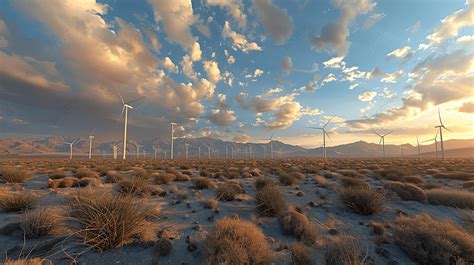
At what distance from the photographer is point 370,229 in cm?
751

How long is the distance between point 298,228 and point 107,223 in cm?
549

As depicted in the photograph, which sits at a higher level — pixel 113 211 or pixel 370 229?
pixel 113 211

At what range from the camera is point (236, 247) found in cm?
485

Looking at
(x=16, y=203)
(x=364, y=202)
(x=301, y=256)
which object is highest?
(x=16, y=203)

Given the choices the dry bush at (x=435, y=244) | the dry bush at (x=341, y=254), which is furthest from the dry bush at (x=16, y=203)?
the dry bush at (x=435, y=244)

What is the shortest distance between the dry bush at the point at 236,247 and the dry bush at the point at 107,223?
88.8 inches

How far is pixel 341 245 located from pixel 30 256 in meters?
7.57

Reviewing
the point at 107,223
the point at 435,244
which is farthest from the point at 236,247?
the point at 435,244

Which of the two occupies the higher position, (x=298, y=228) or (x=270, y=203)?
(x=270, y=203)

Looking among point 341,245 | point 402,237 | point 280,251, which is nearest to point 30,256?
point 280,251

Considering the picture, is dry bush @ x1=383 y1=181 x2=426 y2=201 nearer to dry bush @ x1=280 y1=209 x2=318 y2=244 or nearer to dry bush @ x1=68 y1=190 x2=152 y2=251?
dry bush @ x1=280 y1=209 x2=318 y2=244

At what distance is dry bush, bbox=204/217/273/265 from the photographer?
4.70 metres

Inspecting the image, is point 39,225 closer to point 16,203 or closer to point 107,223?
point 107,223

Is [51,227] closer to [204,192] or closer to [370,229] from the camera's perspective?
[204,192]
